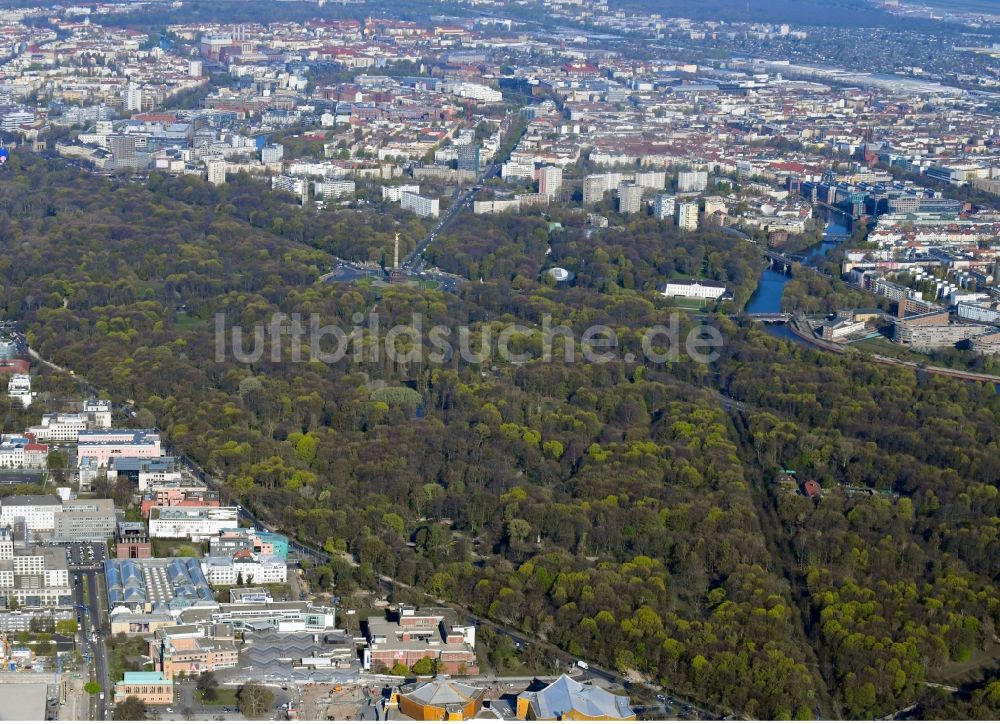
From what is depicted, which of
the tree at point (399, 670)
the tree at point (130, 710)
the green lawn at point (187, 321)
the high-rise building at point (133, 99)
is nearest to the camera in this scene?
the tree at point (130, 710)

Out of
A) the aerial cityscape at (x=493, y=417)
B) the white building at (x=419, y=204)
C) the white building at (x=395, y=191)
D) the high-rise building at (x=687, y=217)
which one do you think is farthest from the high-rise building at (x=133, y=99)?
the high-rise building at (x=687, y=217)

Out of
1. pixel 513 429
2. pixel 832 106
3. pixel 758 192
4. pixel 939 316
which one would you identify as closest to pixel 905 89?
pixel 832 106

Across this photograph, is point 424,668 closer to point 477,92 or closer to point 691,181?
Answer: point 691,181

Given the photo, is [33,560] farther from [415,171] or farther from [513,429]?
[415,171]

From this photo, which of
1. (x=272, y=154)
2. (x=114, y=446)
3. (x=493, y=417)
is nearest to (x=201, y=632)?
(x=114, y=446)

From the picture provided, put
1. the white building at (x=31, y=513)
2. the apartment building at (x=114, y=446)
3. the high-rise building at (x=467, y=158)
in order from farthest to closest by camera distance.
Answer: the high-rise building at (x=467, y=158)
the apartment building at (x=114, y=446)
the white building at (x=31, y=513)

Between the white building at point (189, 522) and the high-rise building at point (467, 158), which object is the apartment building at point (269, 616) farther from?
the high-rise building at point (467, 158)
